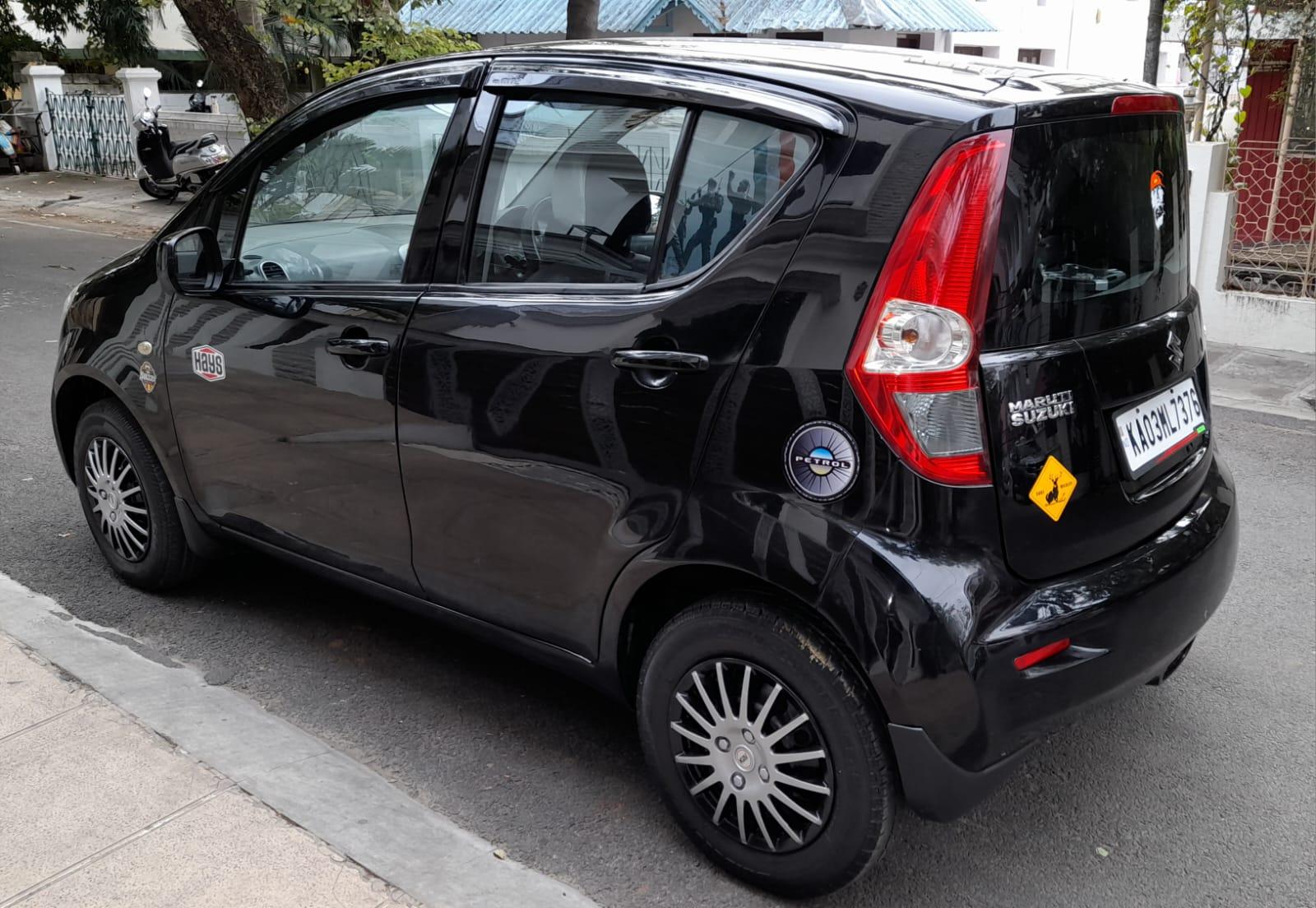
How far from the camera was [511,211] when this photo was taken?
9.84 ft

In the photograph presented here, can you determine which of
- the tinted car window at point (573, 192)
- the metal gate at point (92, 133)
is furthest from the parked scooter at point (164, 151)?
the tinted car window at point (573, 192)

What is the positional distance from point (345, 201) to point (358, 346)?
538 mm

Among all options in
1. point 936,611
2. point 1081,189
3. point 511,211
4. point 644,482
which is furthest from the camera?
point 511,211

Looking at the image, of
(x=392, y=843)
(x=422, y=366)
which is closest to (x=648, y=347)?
(x=422, y=366)

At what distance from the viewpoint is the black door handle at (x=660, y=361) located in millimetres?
2525

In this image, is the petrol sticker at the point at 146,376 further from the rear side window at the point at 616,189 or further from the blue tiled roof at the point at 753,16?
the blue tiled roof at the point at 753,16

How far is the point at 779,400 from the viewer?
2420mm

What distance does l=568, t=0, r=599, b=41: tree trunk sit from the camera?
10844 mm

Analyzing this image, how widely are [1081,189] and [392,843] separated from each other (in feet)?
6.88

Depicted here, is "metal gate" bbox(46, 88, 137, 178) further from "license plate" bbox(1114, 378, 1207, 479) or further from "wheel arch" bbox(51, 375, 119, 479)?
"license plate" bbox(1114, 378, 1207, 479)

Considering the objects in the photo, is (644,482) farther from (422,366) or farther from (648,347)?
(422,366)

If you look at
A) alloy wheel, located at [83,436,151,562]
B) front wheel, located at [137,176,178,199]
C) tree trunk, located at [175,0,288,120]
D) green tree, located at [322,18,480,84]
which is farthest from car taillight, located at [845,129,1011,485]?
front wheel, located at [137,176,178,199]

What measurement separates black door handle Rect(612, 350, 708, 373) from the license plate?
2.96ft

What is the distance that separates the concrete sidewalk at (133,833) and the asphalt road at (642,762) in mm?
435
